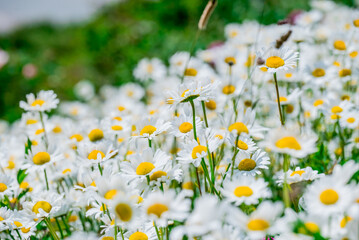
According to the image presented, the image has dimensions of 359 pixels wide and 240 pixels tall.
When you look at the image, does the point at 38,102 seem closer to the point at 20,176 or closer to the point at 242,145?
the point at 20,176

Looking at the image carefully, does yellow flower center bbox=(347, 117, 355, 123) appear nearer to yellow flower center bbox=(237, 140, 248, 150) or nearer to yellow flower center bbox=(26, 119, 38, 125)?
yellow flower center bbox=(237, 140, 248, 150)

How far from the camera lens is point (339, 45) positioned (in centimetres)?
175

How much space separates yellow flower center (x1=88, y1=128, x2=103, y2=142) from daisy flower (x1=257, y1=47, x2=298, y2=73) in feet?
2.24

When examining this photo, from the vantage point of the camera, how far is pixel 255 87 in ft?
6.64

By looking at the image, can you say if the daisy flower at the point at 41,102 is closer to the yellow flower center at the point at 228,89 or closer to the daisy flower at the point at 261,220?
the yellow flower center at the point at 228,89

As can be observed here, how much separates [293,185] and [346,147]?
2.12ft

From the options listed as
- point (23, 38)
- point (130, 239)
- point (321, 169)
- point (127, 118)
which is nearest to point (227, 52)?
point (127, 118)

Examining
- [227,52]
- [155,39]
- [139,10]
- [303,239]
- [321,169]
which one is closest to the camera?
[303,239]

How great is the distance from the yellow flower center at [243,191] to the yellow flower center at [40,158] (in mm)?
795

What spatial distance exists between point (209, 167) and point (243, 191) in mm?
435

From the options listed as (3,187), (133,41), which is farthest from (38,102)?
(133,41)

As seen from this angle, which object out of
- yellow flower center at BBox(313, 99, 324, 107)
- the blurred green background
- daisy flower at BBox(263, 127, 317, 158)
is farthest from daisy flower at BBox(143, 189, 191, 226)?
the blurred green background

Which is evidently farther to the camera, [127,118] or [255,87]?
[255,87]

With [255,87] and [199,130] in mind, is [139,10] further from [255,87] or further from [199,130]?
[199,130]
